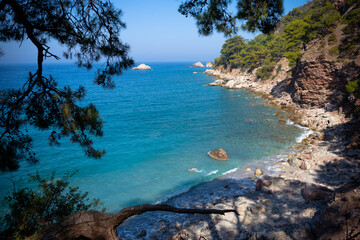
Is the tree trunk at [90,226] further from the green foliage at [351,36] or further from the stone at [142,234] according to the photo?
the green foliage at [351,36]

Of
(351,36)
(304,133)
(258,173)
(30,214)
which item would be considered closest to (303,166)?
(258,173)

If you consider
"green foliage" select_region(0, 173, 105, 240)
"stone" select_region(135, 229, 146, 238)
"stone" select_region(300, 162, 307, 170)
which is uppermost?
"green foliage" select_region(0, 173, 105, 240)

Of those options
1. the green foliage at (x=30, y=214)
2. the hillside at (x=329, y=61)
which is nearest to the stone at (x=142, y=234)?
the green foliage at (x=30, y=214)

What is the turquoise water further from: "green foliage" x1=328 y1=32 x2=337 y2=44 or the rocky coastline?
"green foliage" x1=328 y1=32 x2=337 y2=44

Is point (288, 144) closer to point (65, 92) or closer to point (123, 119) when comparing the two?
Answer: point (65, 92)

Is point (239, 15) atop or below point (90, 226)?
atop

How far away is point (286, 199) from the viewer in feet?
34.0

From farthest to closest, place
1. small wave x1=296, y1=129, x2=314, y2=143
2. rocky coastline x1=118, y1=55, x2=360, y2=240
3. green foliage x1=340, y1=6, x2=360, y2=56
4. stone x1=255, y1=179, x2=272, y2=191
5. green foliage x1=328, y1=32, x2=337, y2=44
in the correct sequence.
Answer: green foliage x1=328, y1=32, x2=337, y2=44 → green foliage x1=340, y1=6, x2=360, y2=56 → small wave x1=296, y1=129, x2=314, y2=143 → stone x1=255, y1=179, x2=272, y2=191 → rocky coastline x1=118, y1=55, x2=360, y2=240

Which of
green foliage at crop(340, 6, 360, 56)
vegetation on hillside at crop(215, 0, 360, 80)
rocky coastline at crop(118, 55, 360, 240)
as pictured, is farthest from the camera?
vegetation on hillside at crop(215, 0, 360, 80)

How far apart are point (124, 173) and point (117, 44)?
14.1 metres

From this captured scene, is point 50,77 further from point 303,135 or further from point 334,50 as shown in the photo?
point 334,50

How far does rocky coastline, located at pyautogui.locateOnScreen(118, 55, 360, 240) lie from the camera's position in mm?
6527

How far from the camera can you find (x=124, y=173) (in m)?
17.4

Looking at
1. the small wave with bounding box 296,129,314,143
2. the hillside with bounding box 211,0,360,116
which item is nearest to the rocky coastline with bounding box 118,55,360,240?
the small wave with bounding box 296,129,314,143
